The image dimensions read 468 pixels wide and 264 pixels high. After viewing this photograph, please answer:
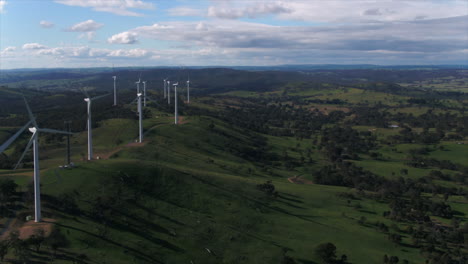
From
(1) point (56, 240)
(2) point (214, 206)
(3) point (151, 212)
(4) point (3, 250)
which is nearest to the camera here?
(4) point (3, 250)

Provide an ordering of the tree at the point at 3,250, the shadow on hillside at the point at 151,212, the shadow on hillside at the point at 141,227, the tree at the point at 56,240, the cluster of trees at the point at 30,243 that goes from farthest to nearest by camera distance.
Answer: the shadow on hillside at the point at 151,212 < the shadow on hillside at the point at 141,227 < the tree at the point at 56,240 < the cluster of trees at the point at 30,243 < the tree at the point at 3,250

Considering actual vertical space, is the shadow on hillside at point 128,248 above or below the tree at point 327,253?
above

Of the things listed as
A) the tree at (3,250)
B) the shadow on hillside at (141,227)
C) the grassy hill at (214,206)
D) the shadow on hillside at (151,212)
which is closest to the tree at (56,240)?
the grassy hill at (214,206)

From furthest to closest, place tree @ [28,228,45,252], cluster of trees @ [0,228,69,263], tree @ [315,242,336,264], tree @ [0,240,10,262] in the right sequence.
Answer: tree @ [315,242,336,264]
tree @ [28,228,45,252]
cluster of trees @ [0,228,69,263]
tree @ [0,240,10,262]

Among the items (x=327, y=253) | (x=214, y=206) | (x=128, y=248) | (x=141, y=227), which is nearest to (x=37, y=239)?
Answer: (x=128, y=248)

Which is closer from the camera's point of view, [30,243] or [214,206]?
[30,243]

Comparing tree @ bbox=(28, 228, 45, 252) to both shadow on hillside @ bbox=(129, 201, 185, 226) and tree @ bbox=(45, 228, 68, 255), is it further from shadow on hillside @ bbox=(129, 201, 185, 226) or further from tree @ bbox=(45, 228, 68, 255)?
shadow on hillside @ bbox=(129, 201, 185, 226)

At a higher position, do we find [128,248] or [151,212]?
[151,212]

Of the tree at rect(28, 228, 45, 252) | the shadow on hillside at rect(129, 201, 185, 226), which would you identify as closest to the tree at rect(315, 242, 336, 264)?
the shadow on hillside at rect(129, 201, 185, 226)

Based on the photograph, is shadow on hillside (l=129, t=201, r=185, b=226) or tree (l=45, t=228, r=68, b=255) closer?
tree (l=45, t=228, r=68, b=255)

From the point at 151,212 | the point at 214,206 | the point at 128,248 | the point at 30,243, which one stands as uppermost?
the point at 30,243

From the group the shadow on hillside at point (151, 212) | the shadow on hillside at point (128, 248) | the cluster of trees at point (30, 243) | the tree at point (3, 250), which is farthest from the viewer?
the shadow on hillside at point (151, 212)

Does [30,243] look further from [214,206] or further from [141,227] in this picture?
→ [214,206]

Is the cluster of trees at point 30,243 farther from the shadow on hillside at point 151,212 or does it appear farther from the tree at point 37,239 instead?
the shadow on hillside at point 151,212
